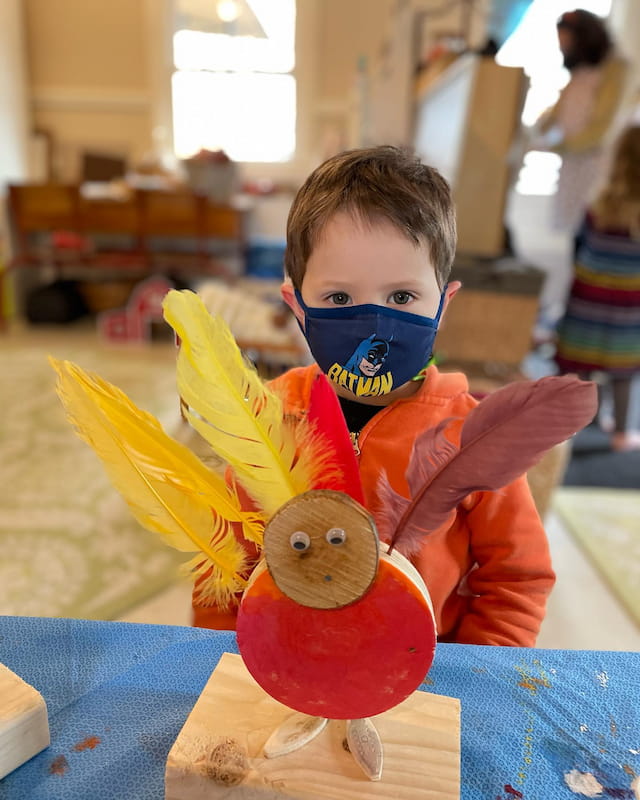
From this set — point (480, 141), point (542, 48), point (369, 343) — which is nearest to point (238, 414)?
point (369, 343)

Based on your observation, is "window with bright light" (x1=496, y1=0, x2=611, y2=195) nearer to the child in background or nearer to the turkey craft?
the child in background

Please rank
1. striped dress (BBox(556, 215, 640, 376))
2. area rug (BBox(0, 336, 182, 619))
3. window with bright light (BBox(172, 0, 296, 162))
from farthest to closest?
window with bright light (BBox(172, 0, 296, 162))
striped dress (BBox(556, 215, 640, 376))
area rug (BBox(0, 336, 182, 619))

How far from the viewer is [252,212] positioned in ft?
14.6

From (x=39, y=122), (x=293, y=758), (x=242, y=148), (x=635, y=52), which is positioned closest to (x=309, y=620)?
(x=293, y=758)

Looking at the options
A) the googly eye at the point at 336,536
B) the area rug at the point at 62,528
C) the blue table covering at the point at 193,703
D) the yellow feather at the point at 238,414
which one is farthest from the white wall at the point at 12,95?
the googly eye at the point at 336,536

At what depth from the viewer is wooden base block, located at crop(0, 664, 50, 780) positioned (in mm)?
457

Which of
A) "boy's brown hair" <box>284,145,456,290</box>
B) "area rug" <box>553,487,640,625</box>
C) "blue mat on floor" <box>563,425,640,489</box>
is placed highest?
"boy's brown hair" <box>284,145,456,290</box>

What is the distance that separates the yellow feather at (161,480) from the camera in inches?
17.6

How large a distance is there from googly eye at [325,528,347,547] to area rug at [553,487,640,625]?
1651 mm

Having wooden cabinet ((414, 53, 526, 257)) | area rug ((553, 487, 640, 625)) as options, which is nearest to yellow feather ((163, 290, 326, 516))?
area rug ((553, 487, 640, 625))

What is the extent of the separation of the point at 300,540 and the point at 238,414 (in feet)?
0.31

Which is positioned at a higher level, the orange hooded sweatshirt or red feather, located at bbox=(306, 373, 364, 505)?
red feather, located at bbox=(306, 373, 364, 505)

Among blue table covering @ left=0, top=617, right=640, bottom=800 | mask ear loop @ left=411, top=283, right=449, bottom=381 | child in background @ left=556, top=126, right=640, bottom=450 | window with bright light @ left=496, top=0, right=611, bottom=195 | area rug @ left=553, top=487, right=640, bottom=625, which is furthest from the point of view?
window with bright light @ left=496, top=0, right=611, bottom=195

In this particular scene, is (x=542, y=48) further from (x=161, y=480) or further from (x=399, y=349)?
(x=161, y=480)
